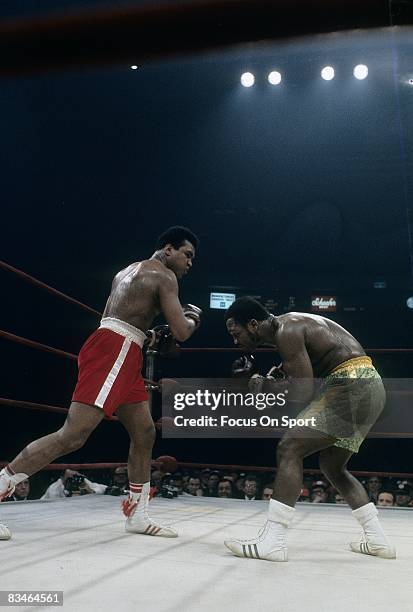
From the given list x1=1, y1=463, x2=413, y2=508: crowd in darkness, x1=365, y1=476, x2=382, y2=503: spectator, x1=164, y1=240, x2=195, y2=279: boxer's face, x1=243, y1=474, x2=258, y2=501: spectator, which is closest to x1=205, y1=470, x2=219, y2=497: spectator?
x1=1, y1=463, x2=413, y2=508: crowd in darkness

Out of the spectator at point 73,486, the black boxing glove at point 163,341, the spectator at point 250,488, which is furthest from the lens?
the spectator at point 250,488

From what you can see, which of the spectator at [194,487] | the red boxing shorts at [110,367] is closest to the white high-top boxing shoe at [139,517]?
the red boxing shorts at [110,367]

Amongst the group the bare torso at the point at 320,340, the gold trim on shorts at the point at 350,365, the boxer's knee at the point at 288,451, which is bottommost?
the boxer's knee at the point at 288,451

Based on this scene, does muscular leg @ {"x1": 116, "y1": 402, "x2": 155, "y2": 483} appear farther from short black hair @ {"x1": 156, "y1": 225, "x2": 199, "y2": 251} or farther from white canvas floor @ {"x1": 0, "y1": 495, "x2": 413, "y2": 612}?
short black hair @ {"x1": 156, "y1": 225, "x2": 199, "y2": 251}

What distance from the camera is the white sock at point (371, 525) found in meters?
2.14

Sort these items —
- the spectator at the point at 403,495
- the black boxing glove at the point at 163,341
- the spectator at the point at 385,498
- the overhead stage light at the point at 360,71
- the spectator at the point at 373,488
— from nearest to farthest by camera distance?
the black boxing glove at the point at 163,341, the spectator at the point at 385,498, the spectator at the point at 403,495, the spectator at the point at 373,488, the overhead stage light at the point at 360,71

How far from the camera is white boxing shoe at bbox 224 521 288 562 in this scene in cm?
195

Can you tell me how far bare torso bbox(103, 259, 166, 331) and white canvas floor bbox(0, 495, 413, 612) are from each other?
33.8 inches

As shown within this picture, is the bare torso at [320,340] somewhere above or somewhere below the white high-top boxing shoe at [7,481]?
above

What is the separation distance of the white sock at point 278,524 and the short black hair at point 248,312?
0.69 meters

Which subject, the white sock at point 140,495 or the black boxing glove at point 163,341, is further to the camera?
the black boxing glove at point 163,341

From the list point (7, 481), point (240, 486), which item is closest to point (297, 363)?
point (7, 481)

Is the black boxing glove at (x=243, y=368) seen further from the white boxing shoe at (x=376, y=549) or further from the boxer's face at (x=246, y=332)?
the white boxing shoe at (x=376, y=549)

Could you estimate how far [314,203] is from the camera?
10695 mm
